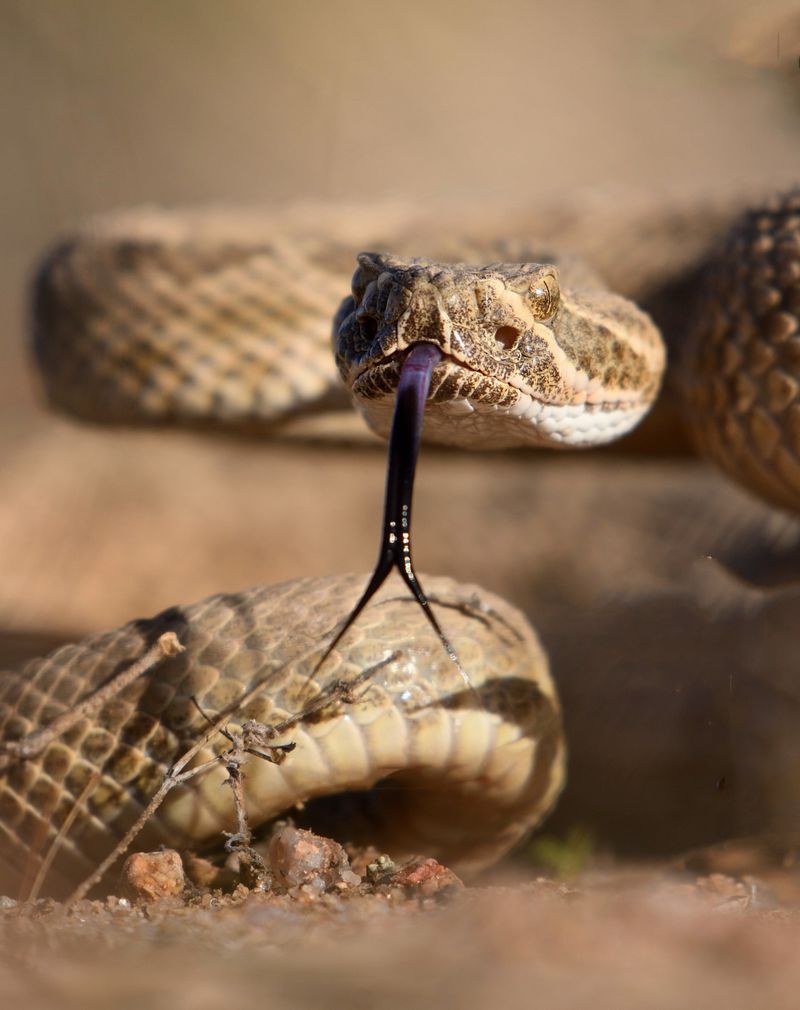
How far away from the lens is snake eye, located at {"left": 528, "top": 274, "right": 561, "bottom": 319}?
10.5 ft

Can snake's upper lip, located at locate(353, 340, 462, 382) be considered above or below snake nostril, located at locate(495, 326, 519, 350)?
below

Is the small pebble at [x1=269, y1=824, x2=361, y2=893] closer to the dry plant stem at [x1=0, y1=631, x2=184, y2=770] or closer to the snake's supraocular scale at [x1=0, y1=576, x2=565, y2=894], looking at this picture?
the snake's supraocular scale at [x1=0, y1=576, x2=565, y2=894]

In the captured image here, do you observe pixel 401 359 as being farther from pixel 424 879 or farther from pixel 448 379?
pixel 424 879

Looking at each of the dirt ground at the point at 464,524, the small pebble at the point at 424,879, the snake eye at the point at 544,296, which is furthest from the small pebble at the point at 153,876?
the snake eye at the point at 544,296

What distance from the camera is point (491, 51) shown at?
36.4 ft

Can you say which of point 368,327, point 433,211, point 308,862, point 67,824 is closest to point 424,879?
point 308,862

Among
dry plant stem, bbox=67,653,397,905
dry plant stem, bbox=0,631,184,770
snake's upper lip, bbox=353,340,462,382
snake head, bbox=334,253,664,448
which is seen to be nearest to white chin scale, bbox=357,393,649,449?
snake head, bbox=334,253,664,448

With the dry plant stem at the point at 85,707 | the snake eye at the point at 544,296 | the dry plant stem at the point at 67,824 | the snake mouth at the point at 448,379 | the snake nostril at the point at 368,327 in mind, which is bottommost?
the dry plant stem at the point at 67,824

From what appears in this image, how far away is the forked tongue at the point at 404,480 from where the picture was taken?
9.43 ft

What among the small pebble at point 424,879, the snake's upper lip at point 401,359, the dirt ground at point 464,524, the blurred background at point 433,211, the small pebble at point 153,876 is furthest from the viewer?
the blurred background at point 433,211

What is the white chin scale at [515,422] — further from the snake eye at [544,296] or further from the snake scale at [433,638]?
the snake eye at [544,296]

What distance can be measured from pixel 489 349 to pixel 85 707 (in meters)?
1.44

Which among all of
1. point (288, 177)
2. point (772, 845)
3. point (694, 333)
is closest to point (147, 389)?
point (694, 333)

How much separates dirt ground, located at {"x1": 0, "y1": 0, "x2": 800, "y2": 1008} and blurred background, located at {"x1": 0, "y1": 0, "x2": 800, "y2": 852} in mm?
24
